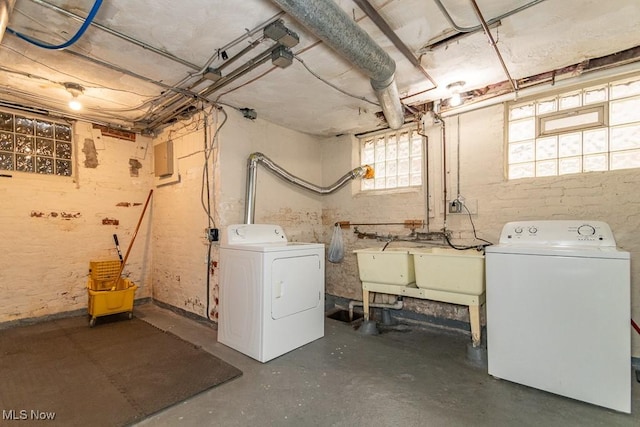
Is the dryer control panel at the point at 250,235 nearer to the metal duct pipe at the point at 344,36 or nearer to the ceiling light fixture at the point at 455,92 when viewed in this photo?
the metal duct pipe at the point at 344,36

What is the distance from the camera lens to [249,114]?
339 centimetres

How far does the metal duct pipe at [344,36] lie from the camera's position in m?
1.51

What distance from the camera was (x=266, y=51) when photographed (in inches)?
87.1

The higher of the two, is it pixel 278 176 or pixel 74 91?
pixel 74 91

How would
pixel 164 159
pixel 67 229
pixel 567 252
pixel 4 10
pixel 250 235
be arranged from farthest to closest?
pixel 164 159 → pixel 67 229 → pixel 250 235 → pixel 567 252 → pixel 4 10

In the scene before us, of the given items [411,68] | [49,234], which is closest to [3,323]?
[49,234]

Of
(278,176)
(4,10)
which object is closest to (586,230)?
(278,176)

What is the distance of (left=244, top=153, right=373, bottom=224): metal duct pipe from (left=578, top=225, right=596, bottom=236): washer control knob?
2199mm

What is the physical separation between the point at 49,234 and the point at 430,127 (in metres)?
4.63

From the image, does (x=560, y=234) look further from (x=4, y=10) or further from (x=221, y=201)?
(x=4, y=10)

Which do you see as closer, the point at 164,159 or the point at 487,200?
the point at 487,200

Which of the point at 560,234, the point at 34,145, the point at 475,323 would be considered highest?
the point at 34,145

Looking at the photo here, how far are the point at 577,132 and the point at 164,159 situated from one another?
4522 millimetres
